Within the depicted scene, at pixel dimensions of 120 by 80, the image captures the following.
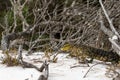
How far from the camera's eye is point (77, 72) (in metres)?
3.65

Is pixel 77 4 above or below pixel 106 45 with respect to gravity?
above

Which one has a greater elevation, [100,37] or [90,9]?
[90,9]

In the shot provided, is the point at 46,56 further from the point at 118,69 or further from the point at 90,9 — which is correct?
the point at 90,9

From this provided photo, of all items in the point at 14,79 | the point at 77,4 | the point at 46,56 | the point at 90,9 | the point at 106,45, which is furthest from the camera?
the point at 77,4

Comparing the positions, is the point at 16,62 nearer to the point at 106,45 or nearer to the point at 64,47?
the point at 64,47

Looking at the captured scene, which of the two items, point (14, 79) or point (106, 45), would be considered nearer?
point (14, 79)

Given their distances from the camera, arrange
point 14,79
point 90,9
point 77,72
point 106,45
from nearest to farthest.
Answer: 1. point 14,79
2. point 77,72
3. point 106,45
4. point 90,9

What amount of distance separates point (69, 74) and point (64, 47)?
A: 3.74 feet

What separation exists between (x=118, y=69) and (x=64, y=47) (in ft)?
4.11

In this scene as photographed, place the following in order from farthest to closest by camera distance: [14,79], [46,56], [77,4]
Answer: [77,4]
[46,56]
[14,79]

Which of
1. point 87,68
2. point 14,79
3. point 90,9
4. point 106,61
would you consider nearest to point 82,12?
point 90,9

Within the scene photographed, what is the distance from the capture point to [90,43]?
4754mm

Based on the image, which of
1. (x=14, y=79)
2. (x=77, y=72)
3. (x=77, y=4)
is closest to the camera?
(x=14, y=79)

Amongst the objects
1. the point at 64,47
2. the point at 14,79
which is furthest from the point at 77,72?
the point at 64,47
